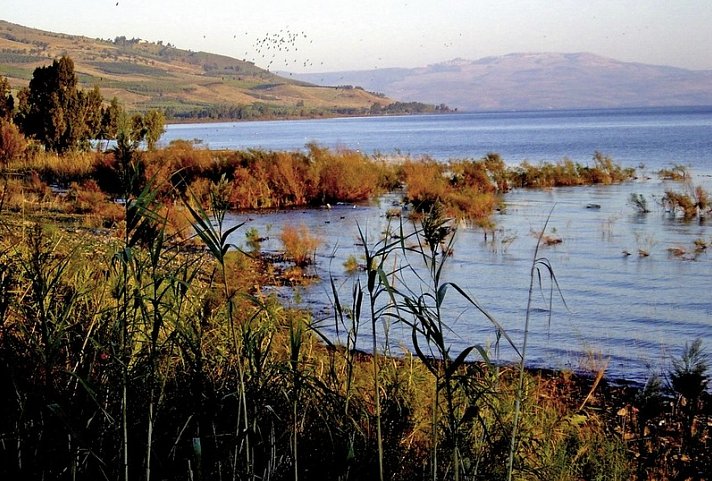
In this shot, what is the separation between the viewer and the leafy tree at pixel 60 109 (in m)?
34.7

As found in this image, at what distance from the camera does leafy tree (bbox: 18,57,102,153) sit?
34.7m

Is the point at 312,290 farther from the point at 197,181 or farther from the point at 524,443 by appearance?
the point at 197,181

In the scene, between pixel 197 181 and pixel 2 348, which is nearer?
pixel 2 348

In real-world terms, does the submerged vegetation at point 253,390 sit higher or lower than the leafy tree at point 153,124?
lower

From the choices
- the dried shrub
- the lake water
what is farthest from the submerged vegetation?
the dried shrub

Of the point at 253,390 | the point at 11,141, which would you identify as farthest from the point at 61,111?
the point at 253,390

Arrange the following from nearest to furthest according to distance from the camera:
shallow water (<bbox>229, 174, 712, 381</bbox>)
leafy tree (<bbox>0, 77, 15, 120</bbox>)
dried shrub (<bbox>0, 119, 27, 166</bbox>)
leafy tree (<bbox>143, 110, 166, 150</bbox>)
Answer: shallow water (<bbox>229, 174, 712, 381</bbox>)
dried shrub (<bbox>0, 119, 27, 166</bbox>)
leafy tree (<bbox>0, 77, 15, 120</bbox>)
leafy tree (<bbox>143, 110, 166, 150</bbox>)

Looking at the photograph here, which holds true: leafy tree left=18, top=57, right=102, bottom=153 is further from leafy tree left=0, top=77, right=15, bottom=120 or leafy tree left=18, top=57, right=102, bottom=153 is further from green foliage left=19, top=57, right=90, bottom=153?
leafy tree left=0, top=77, right=15, bottom=120

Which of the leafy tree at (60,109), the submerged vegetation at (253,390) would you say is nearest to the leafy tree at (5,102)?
the leafy tree at (60,109)

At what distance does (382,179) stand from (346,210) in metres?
5.30

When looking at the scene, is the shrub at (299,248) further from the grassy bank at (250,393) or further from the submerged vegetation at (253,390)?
the grassy bank at (250,393)

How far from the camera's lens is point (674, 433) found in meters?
7.27

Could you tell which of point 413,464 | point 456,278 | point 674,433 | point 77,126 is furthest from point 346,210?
point 413,464

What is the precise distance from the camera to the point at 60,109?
3409 cm
